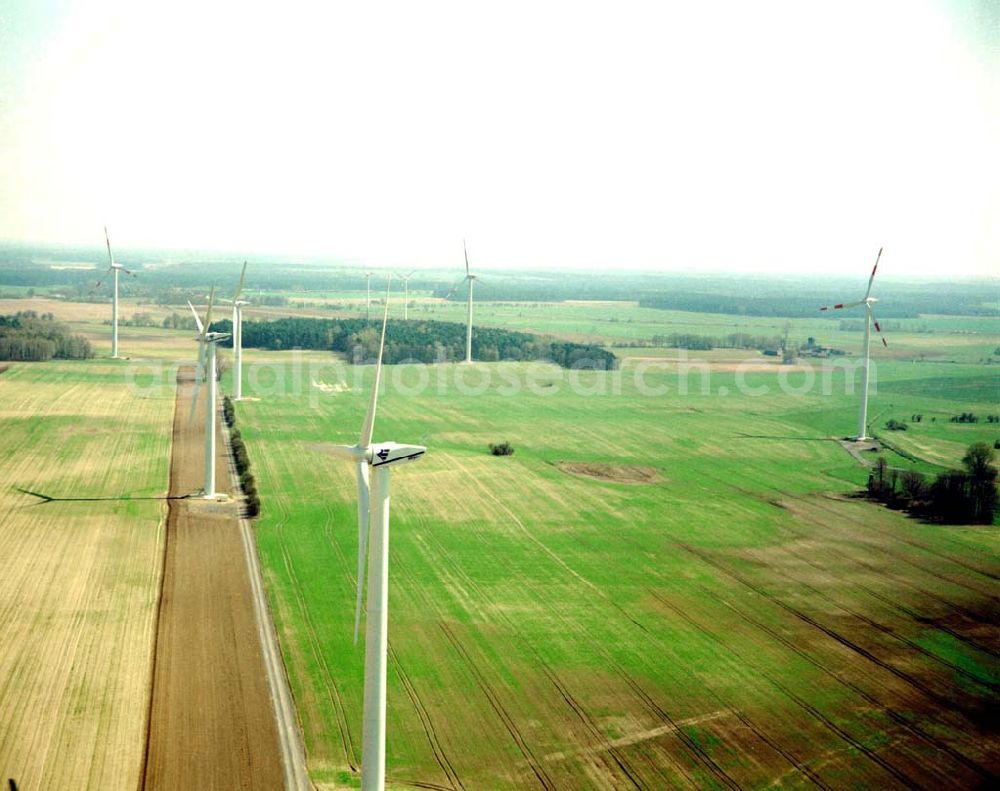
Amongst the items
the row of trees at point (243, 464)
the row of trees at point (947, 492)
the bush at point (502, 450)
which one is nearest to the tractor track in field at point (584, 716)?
the row of trees at point (243, 464)

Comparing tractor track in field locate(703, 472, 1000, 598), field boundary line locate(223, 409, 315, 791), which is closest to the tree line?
tractor track in field locate(703, 472, 1000, 598)

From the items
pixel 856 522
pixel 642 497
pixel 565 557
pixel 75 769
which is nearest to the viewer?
pixel 75 769

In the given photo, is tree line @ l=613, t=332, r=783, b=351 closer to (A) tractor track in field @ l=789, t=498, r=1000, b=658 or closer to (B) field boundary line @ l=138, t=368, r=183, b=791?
(B) field boundary line @ l=138, t=368, r=183, b=791

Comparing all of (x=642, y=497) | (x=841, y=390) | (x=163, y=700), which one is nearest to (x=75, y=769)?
(x=163, y=700)

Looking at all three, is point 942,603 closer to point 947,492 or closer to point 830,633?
point 830,633

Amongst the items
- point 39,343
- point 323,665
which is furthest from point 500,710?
point 39,343

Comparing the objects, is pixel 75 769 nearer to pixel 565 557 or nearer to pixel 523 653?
pixel 523 653
